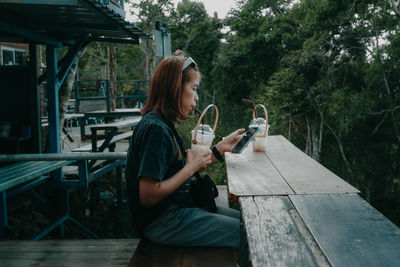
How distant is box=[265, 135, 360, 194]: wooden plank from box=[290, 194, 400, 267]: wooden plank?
0.13 meters

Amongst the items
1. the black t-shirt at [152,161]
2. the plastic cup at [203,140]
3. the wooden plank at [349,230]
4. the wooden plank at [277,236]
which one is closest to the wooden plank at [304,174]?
the wooden plank at [349,230]

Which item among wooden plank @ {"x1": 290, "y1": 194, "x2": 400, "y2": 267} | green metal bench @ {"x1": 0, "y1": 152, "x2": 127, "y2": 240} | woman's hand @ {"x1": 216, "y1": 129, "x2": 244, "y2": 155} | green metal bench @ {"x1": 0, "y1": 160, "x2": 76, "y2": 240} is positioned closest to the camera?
wooden plank @ {"x1": 290, "y1": 194, "x2": 400, "y2": 267}

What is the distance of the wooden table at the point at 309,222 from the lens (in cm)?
125

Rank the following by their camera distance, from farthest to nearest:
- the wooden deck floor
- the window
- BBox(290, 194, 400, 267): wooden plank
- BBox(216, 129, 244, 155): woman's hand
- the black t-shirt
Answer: the window < the wooden deck floor < BBox(216, 129, 244, 155): woman's hand < the black t-shirt < BBox(290, 194, 400, 267): wooden plank

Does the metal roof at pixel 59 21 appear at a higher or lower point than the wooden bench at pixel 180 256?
higher

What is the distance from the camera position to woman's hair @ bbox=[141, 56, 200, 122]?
197 centimetres

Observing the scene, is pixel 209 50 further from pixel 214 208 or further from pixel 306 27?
pixel 214 208

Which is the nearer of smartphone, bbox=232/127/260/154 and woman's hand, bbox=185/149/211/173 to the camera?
woman's hand, bbox=185/149/211/173

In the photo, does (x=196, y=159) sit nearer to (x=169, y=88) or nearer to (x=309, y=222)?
(x=169, y=88)

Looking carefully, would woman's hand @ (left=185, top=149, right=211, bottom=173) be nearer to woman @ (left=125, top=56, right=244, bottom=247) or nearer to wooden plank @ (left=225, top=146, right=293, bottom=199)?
woman @ (left=125, top=56, right=244, bottom=247)

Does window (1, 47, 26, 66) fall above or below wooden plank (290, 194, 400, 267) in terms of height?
above

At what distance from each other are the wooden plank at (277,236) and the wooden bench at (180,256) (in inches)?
11.5

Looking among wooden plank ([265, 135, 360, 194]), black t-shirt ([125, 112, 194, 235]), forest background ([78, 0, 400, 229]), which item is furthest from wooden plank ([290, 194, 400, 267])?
forest background ([78, 0, 400, 229])

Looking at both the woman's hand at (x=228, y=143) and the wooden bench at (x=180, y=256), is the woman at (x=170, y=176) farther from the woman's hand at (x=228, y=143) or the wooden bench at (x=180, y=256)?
the woman's hand at (x=228, y=143)
